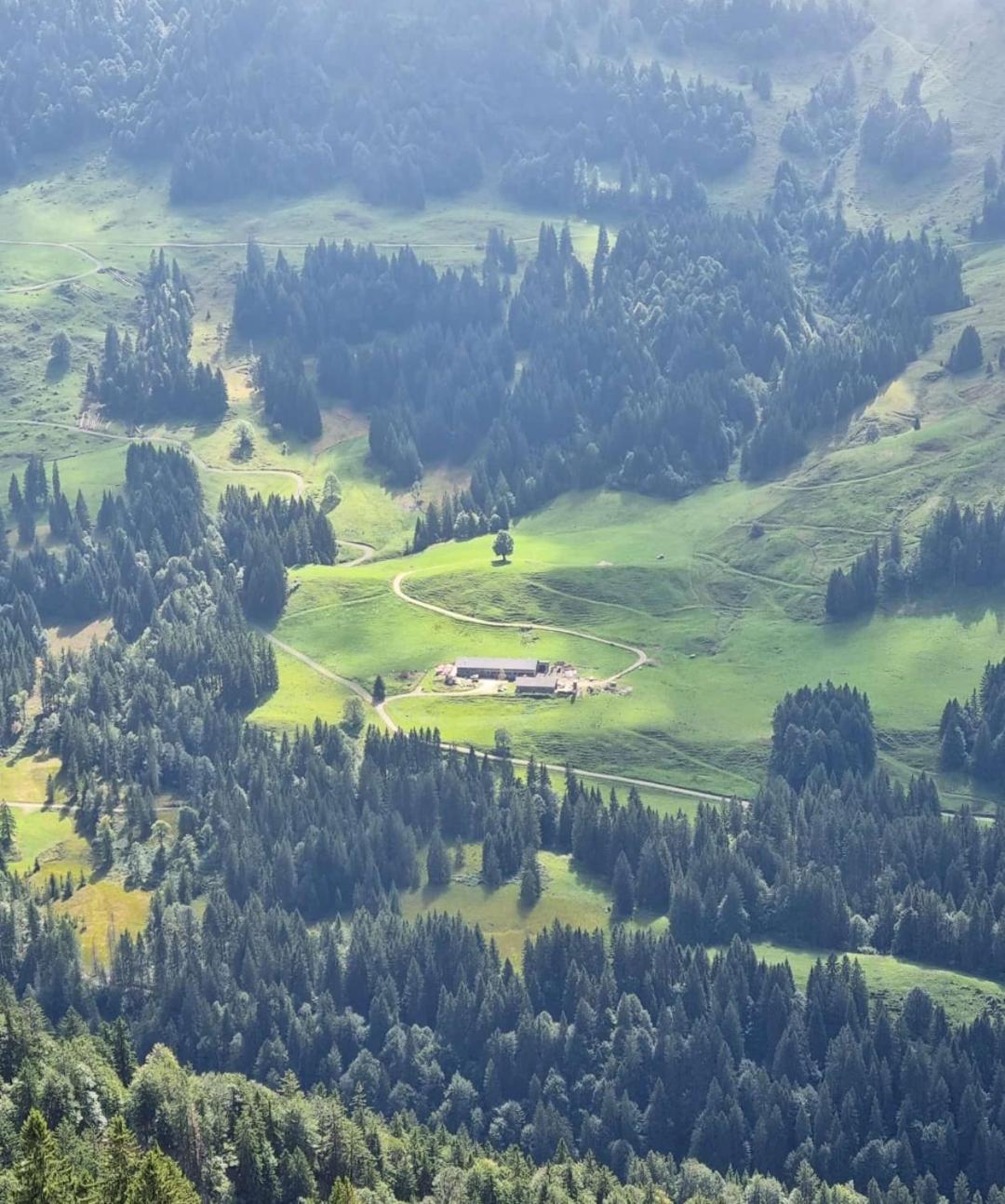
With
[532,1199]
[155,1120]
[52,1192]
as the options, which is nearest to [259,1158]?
[155,1120]

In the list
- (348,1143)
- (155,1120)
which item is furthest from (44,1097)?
(348,1143)

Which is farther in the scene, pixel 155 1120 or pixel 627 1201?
pixel 627 1201

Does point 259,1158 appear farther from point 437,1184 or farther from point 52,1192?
point 52,1192

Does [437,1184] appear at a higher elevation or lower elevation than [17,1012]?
lower

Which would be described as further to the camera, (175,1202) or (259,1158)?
(259,1158)

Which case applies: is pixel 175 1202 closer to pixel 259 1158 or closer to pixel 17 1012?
pixel 259 1158

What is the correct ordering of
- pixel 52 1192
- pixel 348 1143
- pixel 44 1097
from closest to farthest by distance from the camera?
pixel 52 1192
pixel 44 1097
pixel 348 1143

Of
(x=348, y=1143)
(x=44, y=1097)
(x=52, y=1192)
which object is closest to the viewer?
(x=52, y=1192)

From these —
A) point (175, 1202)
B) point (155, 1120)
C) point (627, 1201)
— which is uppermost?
point (175, 1202)

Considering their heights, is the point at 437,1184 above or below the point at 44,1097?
below
